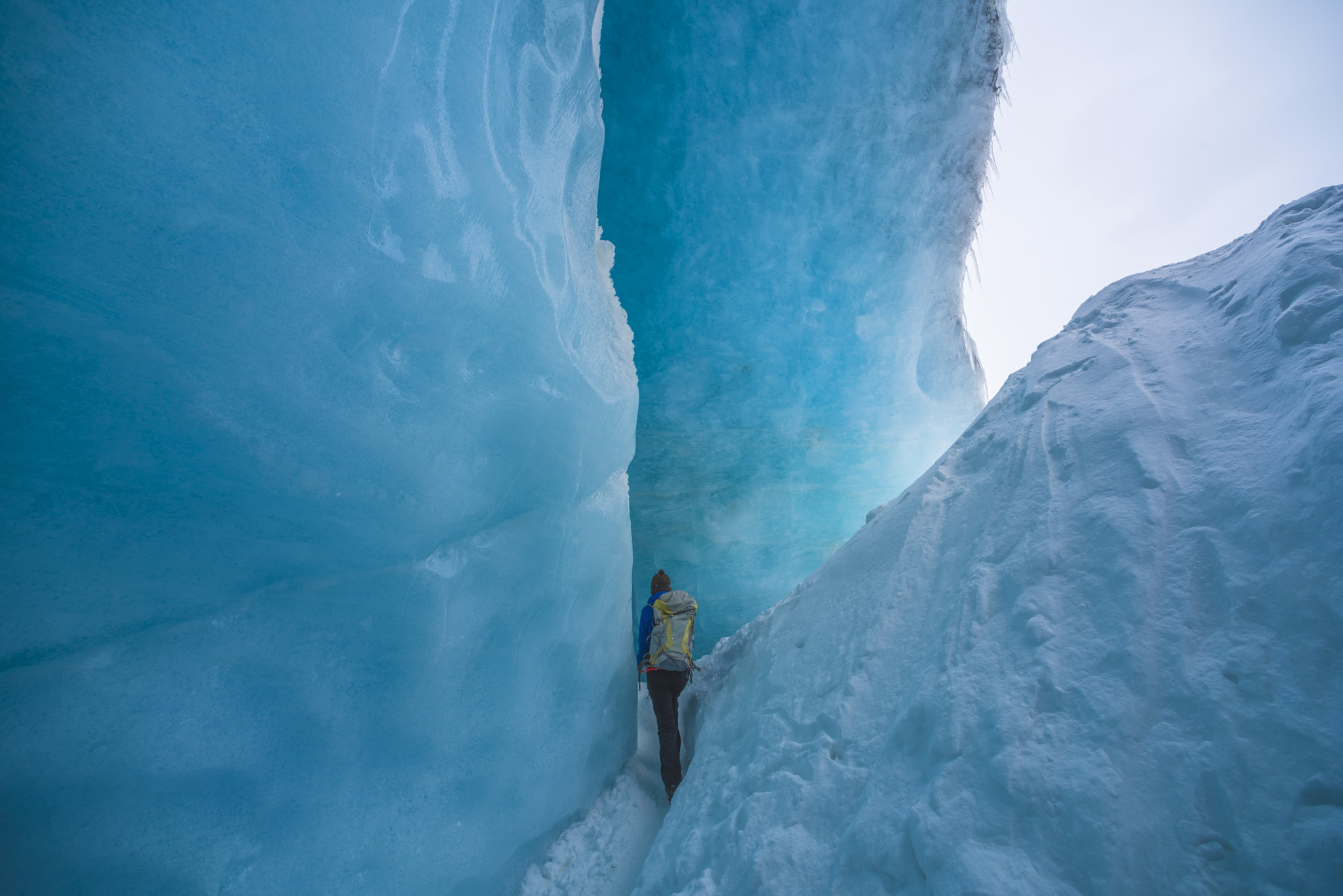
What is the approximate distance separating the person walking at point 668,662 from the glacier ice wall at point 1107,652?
53 centimetres

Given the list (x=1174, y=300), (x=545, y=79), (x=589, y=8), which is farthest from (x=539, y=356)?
(x=1174, y=300)

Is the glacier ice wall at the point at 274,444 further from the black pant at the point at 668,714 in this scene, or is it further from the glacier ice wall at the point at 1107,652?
the glacier ice wall at the point at 1107,652

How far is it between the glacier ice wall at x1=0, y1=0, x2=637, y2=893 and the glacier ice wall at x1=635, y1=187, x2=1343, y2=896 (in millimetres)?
1025

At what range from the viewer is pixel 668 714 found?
2668 mm

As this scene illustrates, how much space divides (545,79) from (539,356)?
3.88ft

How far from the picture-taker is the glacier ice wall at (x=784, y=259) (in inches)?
145

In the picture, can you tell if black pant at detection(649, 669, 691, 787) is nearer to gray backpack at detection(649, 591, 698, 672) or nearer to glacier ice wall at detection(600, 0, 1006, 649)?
gray backpack at detection(649, 591, 698, 672)

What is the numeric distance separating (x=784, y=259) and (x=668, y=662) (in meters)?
3.12

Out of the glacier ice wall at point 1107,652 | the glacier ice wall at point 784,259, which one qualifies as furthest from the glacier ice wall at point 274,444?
the glacier ice wall at point 784,259

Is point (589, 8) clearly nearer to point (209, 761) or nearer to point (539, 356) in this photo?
point (539, 356)

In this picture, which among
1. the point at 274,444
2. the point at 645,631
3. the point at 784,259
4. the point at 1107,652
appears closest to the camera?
the point at 1107,652

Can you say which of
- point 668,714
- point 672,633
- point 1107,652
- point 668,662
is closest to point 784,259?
point 672,633

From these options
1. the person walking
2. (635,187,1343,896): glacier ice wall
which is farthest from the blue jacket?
(635,187,1343,896): glacier ice wall

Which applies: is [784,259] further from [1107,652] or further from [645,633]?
[1107,652]
